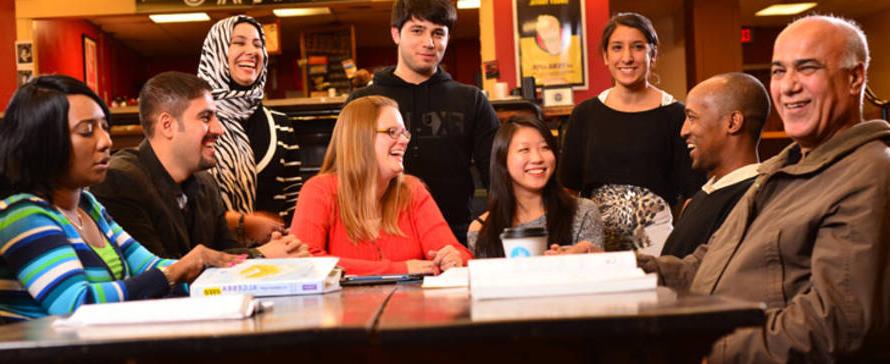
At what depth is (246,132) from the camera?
3.62 metres

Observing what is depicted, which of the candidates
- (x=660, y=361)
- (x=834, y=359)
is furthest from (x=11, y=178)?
(x=834, y=359)

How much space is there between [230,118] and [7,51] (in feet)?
25.7

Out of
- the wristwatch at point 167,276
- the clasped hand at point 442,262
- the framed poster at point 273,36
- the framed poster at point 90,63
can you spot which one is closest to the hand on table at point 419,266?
the clasped hand at point 442,262

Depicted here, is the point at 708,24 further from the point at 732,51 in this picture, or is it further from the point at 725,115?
the point at 725,115

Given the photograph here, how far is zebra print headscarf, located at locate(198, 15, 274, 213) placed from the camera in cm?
349

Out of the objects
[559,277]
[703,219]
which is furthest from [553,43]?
[559,277]

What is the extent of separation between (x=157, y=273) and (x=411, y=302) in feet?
2.27

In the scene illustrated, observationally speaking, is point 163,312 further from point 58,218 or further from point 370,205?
point 370,205

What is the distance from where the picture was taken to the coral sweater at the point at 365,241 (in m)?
2.89

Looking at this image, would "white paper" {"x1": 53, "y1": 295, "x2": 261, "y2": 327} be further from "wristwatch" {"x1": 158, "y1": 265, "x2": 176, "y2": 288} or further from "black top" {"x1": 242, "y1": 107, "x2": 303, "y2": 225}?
"black top" {"x1": 242, "y1": 107, "x2": 303, "y2": 225}

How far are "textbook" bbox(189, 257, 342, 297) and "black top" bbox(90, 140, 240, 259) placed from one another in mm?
703

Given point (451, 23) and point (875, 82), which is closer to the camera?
point (451, 23)

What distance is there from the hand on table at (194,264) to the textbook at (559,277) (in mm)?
840

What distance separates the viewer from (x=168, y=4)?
9477 mm
